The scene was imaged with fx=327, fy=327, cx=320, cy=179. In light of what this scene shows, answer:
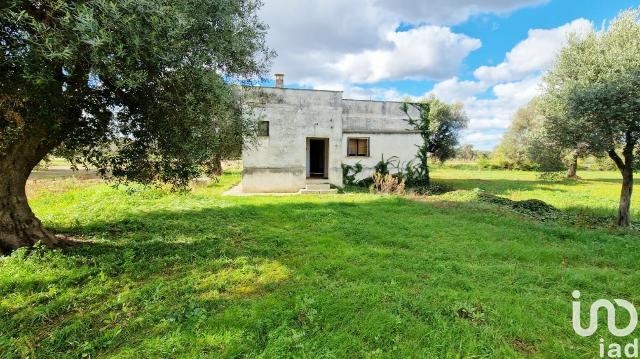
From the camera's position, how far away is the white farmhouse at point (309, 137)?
1791 centimetres

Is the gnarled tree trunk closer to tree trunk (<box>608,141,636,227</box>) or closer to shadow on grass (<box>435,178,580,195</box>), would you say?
tree trunk (<box>608,141,636,227</box>)

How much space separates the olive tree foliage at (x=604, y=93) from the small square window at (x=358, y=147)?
10.3m

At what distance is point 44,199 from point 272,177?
9.67m

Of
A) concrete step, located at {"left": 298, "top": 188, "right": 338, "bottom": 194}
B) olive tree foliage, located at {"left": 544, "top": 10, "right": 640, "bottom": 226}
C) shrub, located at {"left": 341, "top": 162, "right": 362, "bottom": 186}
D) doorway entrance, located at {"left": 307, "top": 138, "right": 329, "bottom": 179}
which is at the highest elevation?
olive tree foliage, located at {"left": 544, "top": 10, "right": 640, "bottom": 226}

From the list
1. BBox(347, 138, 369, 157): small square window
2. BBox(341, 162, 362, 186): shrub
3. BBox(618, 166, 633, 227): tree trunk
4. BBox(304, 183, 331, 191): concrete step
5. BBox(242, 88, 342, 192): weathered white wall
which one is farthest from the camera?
BBox(347, 138, 369, 157): small square window

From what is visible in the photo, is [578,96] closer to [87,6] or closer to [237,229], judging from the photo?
Answer: [237,229]

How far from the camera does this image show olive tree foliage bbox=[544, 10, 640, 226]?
9.37m

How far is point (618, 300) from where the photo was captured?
16.4 ft

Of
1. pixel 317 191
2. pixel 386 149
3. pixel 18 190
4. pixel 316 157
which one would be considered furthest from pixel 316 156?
pixel 18 190

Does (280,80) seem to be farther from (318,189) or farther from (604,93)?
(604,93)

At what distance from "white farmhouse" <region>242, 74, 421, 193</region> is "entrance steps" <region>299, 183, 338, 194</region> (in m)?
0.05

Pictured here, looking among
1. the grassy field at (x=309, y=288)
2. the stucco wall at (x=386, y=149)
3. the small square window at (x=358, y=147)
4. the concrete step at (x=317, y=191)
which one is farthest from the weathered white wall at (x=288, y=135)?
the grassy field at (x=309, y=288)

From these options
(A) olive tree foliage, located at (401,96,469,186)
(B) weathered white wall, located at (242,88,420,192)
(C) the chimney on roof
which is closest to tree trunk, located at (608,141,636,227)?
(B) weathered white wall, located at (242,88,420,192)

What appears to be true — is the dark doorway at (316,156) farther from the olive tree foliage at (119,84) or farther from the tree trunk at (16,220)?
the tree trunk at (16,220)
